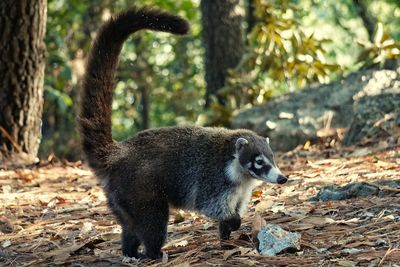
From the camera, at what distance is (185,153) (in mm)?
4785

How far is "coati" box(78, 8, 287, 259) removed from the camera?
14.8 feet

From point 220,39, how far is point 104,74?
6.66m

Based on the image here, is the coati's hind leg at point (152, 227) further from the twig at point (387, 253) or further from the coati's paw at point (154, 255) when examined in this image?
the twig at point (387, 253)

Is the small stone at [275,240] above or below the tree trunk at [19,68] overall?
below

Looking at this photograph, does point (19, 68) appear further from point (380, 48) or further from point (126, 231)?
point (380, 48)

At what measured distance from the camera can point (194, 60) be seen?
1895 centimetres

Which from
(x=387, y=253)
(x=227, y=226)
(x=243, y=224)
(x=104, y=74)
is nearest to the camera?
(x=387, y=253)

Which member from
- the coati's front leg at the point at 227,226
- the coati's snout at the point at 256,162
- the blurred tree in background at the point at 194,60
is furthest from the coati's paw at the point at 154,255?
the blurred tree in background at the point at 194,60

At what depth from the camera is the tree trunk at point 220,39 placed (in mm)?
11305

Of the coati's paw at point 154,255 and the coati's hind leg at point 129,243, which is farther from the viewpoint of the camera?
the coati's hind leg at point 129,243

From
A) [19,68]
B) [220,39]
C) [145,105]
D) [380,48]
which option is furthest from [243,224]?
[145,105]

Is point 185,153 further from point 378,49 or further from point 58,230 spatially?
point 378,49

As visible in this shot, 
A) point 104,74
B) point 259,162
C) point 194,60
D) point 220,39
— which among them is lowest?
point 259,162

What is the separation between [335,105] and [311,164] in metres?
2.58
